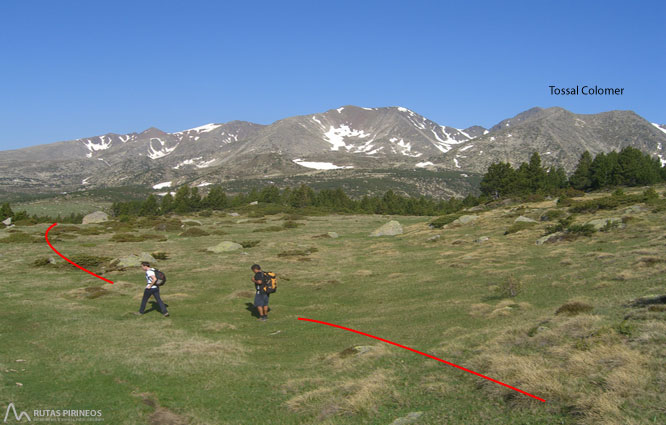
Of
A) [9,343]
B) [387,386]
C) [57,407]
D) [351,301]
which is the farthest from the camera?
[351,301]

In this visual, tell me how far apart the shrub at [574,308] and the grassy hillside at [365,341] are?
0.10m

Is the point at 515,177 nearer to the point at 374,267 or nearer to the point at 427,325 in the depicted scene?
the point at 374,267

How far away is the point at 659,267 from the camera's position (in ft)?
65.7

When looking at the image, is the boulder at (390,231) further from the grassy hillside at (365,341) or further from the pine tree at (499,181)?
the pine tree at (499,181)

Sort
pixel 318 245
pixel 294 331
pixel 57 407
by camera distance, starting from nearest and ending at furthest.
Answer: pixel 57 407 → pixel 294 331 → pixel 318 245

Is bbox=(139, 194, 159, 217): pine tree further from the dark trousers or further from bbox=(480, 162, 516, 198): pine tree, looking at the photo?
the dark trousers

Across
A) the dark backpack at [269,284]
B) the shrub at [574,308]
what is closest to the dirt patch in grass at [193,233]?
the dark backpack at [269,284]

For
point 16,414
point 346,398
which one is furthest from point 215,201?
point 346,398

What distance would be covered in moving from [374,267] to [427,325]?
17758 millimetres

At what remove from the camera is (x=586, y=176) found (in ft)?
347

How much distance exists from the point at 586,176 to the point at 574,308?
106443mm

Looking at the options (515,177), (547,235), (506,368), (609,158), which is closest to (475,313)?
(506,368)

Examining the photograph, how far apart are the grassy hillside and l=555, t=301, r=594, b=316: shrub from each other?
96 millimetres

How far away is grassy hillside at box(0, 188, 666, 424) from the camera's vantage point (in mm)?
9812
